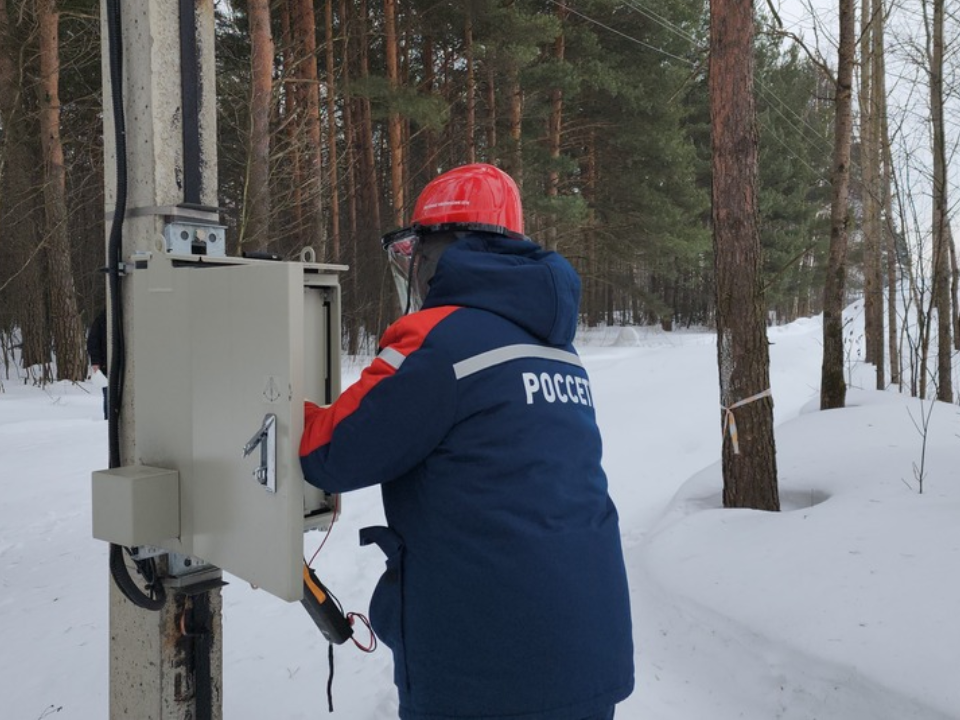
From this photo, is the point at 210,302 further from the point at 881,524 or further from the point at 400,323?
the point at 881,524

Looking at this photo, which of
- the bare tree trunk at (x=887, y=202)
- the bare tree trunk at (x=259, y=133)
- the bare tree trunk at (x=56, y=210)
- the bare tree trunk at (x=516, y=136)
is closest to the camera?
the bare tree trunk at (x=887, y=202)

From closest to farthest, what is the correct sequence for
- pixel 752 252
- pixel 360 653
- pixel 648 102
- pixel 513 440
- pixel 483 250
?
pixel 513 440, pixel 483 250, pixel 360 653, pixel 752 252, pixel 648 102

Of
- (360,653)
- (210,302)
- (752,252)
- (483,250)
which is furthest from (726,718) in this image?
(752,252)

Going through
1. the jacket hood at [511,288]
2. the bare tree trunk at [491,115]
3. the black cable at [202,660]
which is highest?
the bare tree trunk at [491,115]

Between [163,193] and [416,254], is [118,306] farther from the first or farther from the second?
[416,254]

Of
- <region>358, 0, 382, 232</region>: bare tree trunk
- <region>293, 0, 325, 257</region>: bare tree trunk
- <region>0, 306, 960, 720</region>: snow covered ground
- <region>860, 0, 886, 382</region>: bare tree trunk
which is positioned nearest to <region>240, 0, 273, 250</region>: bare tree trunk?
<region>293, 0, 325, 257</region>: bare tree trunk

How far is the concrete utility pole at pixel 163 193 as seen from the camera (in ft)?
5.52

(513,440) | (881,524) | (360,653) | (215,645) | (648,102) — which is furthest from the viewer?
(648,102)

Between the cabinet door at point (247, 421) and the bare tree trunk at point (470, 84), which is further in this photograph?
the bare tree trunk at point (470, 84)

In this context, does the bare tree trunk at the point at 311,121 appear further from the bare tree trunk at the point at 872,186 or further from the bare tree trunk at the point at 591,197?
the bare tree trunk at the point at 591,197

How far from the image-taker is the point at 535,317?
5.28 ft

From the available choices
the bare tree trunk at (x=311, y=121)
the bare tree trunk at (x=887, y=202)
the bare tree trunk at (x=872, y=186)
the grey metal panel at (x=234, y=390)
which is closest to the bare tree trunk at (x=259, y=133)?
the bare tree trunk at (x=311, y=121)

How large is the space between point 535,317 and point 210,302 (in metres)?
0.70

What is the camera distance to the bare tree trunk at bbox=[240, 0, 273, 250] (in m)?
9.84
